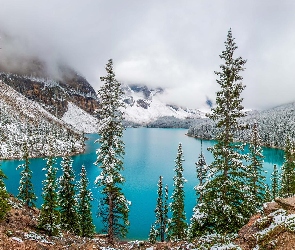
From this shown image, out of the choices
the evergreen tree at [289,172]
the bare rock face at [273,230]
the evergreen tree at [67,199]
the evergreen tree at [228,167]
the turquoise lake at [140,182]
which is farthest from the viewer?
the turquoise lake at [140,182]

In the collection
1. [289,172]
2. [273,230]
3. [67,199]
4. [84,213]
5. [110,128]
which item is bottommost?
[84,213]

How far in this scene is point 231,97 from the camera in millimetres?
19719

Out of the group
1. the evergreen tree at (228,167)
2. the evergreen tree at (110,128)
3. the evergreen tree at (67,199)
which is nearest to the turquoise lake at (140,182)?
the evergreen tree at (67,199)

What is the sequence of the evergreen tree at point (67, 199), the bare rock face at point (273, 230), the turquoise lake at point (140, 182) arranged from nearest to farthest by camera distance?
the bare rock face at point (273, 230) → the evergreen tree at point (67, 199) → the turquoise lake at point (140, 182)

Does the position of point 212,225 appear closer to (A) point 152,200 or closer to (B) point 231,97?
(B) point 231,97

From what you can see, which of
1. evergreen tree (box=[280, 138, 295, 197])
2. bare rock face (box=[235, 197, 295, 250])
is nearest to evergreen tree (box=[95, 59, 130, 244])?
bare rock face (box=[235, 197, 295, 250])

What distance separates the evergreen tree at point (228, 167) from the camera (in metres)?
19.5

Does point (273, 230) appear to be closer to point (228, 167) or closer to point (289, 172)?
point (228, 167)

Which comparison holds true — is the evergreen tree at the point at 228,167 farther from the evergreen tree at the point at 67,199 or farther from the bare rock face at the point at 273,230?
the evergreen tree at the point at 67,199

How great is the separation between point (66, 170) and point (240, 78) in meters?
26.8

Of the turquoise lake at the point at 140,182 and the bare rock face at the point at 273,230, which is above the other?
the bare rock face at the point at 273,230

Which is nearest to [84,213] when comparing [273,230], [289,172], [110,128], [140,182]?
[110,128]

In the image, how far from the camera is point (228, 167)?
66.0 feet

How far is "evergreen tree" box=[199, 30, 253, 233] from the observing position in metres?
19.5
